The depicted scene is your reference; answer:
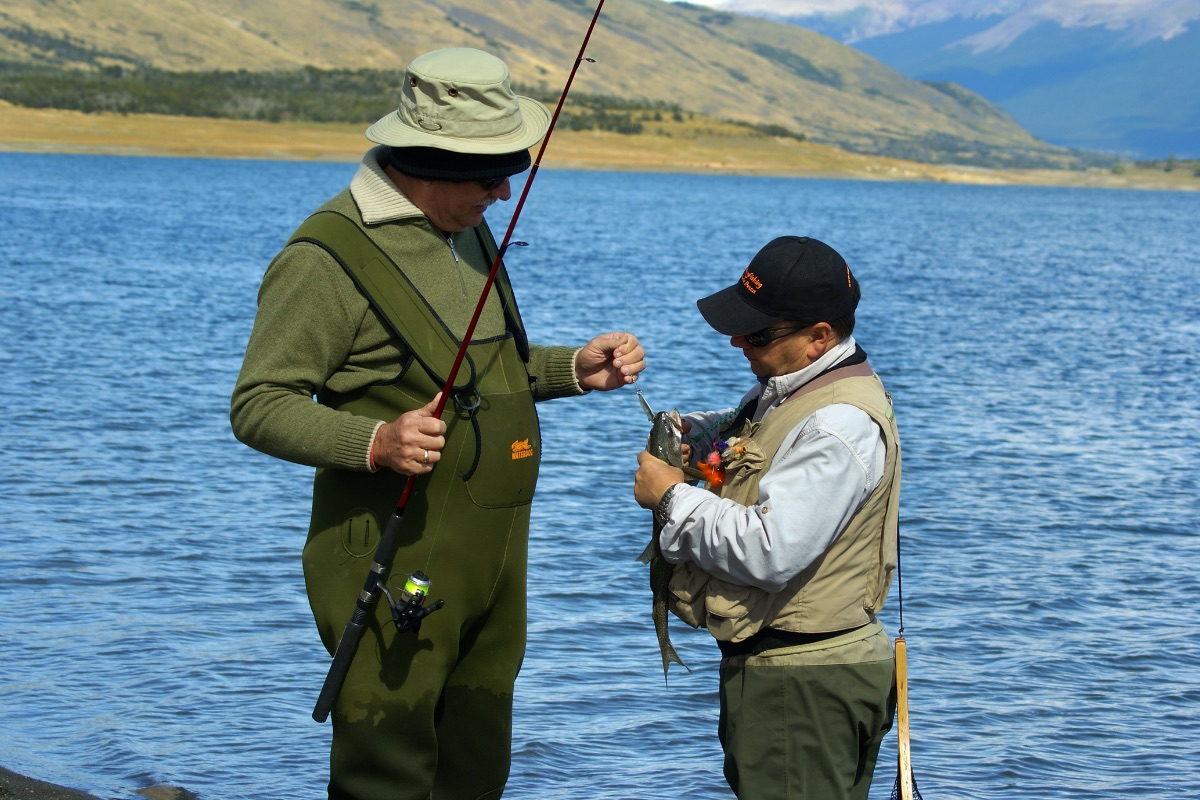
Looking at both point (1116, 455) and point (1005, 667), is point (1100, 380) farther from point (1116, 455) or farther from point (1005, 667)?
point (1005, 667)

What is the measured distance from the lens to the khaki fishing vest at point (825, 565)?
10.9 feet

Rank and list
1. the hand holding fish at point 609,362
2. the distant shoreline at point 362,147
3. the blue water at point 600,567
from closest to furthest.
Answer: the hand holding fish at point 609,362
the blue water at point 600,567
the distant shoreline at point 362,147

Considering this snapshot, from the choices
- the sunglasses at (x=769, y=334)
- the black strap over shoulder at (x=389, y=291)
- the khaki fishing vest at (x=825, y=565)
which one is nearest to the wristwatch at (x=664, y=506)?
the khaki fishing vest at (x=825, y=565)

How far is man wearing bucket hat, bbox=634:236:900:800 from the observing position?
3189 millimetres

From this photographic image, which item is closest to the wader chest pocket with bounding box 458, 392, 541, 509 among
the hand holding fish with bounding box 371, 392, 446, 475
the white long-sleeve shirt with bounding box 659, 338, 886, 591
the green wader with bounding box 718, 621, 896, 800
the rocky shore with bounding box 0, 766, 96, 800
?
the hand holding fish with bounding box 371, 392, 446, 475

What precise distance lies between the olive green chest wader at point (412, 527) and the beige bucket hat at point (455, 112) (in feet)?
0.91

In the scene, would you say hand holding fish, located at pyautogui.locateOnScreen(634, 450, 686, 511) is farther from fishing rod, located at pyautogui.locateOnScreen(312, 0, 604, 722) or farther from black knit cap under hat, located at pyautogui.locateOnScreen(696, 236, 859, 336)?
fishing rod, located at pyautogui.locateOnScreen(312, 0, 604, 722)

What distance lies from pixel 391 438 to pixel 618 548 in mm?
6620

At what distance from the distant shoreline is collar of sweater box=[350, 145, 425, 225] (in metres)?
81.5

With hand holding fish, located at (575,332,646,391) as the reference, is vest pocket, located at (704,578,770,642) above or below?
below

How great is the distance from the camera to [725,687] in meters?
3.52

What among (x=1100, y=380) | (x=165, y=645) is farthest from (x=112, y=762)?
(x=1100, y=380)

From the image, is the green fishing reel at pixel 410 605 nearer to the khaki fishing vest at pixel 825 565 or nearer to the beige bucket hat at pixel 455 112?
the khaki fishing vest at pixel 825 565

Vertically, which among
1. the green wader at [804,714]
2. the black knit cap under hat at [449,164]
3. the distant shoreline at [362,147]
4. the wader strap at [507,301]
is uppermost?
the black knit cap under hat at [449,164]
